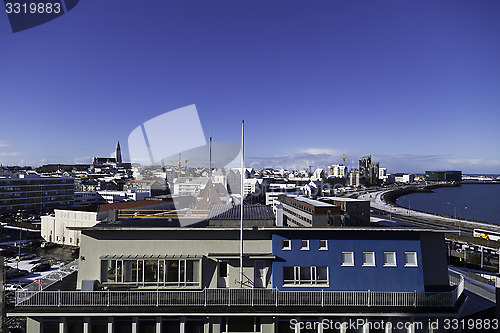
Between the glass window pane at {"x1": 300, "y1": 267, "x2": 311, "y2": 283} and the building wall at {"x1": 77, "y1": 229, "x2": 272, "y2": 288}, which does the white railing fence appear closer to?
the glass window pane at {"x1": 300, "y1": 267, "x2": 311, "y2": 283}

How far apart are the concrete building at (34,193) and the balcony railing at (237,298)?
68.7 metres

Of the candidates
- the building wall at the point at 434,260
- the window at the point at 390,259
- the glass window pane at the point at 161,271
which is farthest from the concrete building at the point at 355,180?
the glass window pane at the point at 161,271

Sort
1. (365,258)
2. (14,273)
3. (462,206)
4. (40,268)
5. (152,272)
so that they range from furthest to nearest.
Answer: (462,206)
(40,268)
(14,273)
(365,258)
(152,272)

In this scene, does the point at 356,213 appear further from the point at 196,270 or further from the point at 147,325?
the point at 147,325

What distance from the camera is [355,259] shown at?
9.22 metres

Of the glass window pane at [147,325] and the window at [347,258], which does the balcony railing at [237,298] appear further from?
the window at [347,258]

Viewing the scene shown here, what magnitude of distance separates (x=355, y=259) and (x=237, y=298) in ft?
13.4

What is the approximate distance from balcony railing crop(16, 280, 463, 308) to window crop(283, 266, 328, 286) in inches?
24.4

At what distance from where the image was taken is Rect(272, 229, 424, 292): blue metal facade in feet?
29.8

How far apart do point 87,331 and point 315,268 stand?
7.25 m

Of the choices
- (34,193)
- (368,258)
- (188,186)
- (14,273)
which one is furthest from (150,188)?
(368,258)

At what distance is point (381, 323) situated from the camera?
8.55 m

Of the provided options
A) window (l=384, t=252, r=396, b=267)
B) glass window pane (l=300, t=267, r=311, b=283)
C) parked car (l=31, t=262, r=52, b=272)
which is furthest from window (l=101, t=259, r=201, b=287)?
parked car (l=31, t=262, r=52, b=272)

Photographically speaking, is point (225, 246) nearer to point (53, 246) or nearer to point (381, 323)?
point (381, 323)
